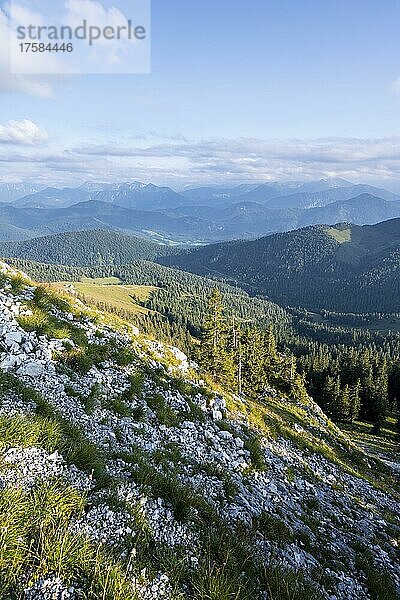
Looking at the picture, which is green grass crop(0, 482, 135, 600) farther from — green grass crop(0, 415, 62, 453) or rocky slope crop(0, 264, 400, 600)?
green grass crop(0, 415, 62, 453)

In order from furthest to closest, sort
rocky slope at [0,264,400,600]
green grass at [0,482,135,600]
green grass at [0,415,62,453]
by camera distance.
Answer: green grass at [0,415,62,453], rocky slope at [0,264,400,600], green grass at [0,482,135,600]

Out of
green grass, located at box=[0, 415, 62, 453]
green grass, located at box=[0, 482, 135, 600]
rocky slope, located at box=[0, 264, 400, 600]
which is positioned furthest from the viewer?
green grass, located at box=[0, 415, 62, 453]

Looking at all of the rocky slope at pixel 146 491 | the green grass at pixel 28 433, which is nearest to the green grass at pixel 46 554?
the rocky slope at pixel 146 491

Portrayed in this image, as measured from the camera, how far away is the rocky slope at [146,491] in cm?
595

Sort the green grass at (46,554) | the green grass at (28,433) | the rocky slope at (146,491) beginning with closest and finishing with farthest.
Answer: the green grass at (46,554), the rocky slope at (146,491), the green grass at (28,433)

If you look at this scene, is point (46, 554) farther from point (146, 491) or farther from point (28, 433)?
point (28, 433)

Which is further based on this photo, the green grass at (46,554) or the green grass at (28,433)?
the green grass at (28,433)

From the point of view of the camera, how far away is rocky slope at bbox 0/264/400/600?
5.95m

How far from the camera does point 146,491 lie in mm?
8297

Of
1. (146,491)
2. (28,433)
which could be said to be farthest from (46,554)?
(28,433)

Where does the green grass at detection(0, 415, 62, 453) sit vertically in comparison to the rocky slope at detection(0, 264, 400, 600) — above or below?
above

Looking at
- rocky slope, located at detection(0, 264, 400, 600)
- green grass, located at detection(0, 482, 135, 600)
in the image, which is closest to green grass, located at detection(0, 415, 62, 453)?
rocky slope, located at detection(0, 264, 400, 600)

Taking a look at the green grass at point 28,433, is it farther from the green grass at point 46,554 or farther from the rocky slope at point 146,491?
the green grass at point 46,554

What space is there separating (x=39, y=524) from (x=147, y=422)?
7278 millimetres
